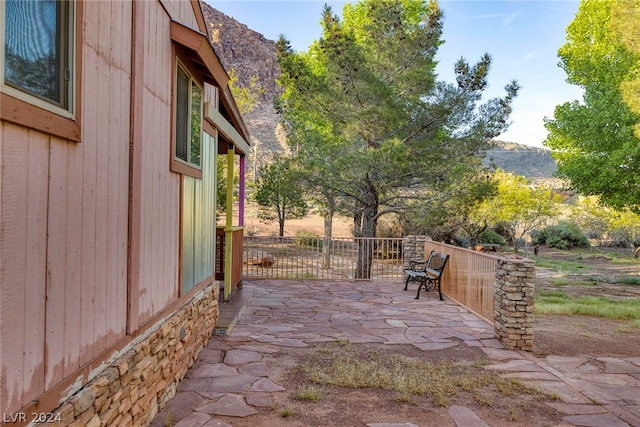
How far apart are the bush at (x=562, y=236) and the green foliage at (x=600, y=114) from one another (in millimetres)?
9681

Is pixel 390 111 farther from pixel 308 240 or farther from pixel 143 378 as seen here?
pixel 143 378

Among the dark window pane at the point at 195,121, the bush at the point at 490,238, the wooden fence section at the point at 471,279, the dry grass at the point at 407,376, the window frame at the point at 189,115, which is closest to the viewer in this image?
the window frame at the point at 189,115

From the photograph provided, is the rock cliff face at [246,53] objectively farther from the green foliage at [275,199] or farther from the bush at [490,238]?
the green foliage at [275,199]

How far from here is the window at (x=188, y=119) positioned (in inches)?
156

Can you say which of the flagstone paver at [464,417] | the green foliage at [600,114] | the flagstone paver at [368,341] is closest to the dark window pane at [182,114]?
the flagstone paver at [368,341]

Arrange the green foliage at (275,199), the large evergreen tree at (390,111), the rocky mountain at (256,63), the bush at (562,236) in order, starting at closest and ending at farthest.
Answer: the large evergreen tree at (390,111) < the green foliage at (275,199) < the bush at (562,236) < the rocky mountain at (256,63)

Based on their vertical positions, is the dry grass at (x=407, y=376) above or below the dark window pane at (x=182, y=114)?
below

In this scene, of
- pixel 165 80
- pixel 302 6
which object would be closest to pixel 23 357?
pixel 165 80

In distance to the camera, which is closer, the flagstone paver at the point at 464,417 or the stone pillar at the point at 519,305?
the flagstone paver at the point at 464,417

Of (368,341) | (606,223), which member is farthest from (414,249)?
(606,223)

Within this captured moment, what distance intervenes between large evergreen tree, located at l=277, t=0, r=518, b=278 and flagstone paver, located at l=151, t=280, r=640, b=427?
405 centimetres

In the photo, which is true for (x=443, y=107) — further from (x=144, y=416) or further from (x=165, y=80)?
(x=144, y=416)

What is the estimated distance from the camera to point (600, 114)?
13141 millimetres

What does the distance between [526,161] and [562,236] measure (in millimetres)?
41268
